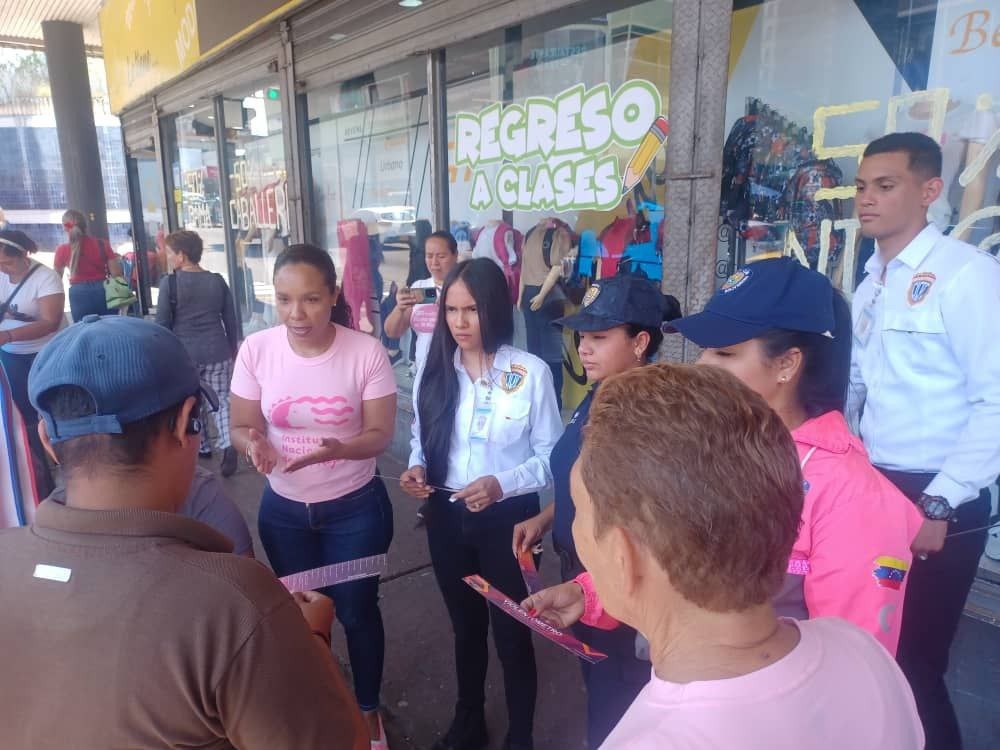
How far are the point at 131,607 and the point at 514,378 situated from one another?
5.11 ft

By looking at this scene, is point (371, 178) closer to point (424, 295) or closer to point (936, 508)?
point (424, 295)

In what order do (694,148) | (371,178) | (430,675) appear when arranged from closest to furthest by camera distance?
(430,675), (694,148), (371,178)

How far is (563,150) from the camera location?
14.4 ft

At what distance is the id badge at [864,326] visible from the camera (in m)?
2.42

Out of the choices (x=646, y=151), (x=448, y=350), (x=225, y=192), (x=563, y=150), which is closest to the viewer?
(x=448, y=350)

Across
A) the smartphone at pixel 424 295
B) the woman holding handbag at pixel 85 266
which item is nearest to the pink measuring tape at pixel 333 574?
the smartphone at pixel 424 295

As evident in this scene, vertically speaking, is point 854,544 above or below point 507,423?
above

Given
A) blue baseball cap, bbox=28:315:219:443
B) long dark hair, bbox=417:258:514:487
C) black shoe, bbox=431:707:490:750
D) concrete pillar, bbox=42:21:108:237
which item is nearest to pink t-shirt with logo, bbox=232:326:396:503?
long dark hair, bbox=417:258:514:487

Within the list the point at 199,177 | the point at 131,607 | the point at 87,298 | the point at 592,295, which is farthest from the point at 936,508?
the point at 199,177

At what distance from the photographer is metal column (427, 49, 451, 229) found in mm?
5070

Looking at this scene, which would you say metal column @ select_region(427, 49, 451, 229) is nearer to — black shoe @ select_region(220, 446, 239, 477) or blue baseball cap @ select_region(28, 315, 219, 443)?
black shoe @ select_region(220, 446, 239, 477)

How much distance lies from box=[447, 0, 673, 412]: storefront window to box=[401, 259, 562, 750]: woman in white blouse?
4.20 ft

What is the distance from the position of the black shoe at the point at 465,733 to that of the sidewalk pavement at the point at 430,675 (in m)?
0.08

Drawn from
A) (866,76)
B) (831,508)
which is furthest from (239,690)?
(866,76)
